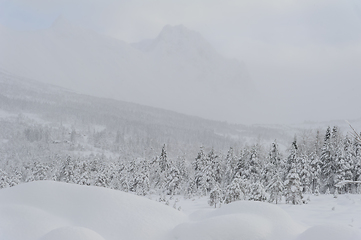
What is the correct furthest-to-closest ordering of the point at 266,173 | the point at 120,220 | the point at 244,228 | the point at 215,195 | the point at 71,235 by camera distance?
the point at 266,173 < the point at 215,195 < the point at 120,220 < the point at 244,228 < the point at 71,235

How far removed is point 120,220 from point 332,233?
182 inches

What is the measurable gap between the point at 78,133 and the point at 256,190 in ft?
649

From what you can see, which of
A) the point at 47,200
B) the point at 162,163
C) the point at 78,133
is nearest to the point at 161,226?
the point at 47,200

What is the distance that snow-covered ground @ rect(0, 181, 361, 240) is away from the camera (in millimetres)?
4715

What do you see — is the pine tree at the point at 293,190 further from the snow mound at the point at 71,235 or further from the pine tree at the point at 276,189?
the snow mound at the point at 71,235

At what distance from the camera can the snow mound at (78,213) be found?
5.21m

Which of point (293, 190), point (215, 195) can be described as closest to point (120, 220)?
point (215, 195)

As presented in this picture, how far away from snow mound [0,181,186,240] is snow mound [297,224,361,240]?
10.4ft

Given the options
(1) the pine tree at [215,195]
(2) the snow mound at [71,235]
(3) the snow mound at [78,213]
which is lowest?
(1) the pine tree at [215,195]

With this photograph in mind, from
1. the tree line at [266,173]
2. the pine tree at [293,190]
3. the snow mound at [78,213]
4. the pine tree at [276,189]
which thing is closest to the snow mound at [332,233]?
the snow mound at [78,213]

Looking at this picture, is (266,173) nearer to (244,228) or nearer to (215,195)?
(215,195)

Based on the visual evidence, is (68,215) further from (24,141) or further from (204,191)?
(24,141)

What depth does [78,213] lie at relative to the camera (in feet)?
19.5

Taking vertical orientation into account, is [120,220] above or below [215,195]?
above
